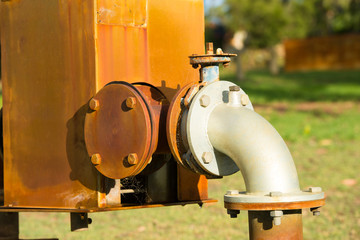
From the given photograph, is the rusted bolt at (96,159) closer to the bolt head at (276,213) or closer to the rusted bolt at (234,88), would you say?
the rusted bolt at (234,88)

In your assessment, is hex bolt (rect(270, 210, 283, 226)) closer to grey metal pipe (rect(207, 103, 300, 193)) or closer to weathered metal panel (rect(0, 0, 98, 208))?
grey metal pipe (rect(207, 103, 300, 193))

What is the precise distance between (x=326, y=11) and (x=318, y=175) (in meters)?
37.1

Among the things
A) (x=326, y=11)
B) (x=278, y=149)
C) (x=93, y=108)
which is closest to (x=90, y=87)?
(x=93, y=108)

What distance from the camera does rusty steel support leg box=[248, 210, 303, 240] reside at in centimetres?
280

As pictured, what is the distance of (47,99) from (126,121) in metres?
0.61

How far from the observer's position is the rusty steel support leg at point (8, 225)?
4500 mm

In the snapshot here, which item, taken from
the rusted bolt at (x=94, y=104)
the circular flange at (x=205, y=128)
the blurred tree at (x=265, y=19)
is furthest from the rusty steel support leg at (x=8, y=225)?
the blurred tree at (x=265, y=19)

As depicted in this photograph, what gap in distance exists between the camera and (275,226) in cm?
281

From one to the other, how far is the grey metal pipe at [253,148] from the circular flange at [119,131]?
0.31 metres

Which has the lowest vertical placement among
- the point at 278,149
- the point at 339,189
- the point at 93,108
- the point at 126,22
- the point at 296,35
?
the point at 339,189

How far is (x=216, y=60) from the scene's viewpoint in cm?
310

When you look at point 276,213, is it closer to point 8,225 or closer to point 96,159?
point 96,159

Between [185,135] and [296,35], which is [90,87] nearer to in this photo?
[185,135]

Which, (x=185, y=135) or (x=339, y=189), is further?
(x=339, y=189)
